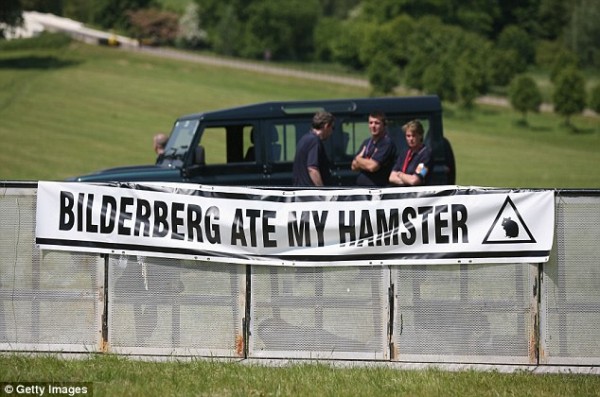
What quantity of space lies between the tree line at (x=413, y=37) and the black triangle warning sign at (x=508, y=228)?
70.5 meters

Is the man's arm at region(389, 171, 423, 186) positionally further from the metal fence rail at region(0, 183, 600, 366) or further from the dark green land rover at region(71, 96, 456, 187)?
the metal fence rail at region(0, 183, 600, 366)

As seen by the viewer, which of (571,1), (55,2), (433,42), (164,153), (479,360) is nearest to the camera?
(479,360)

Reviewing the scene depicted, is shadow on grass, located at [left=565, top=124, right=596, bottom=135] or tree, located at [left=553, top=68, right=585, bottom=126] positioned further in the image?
tree, located at [left=553, top=68, right=585, bottom=126]

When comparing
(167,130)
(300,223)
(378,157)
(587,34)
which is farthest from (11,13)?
(587,34)

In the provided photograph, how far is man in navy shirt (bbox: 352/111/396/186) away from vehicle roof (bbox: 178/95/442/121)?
263 centimetres

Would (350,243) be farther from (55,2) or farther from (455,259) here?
(55,2)

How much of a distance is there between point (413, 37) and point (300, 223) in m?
107

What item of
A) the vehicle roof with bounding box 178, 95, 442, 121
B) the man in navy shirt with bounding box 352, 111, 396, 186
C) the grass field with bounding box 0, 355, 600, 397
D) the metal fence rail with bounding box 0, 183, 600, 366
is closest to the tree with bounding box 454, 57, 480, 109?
the vehicle roof with bounding box 178, 95, 442, 121

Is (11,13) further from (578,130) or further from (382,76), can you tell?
(382,76)

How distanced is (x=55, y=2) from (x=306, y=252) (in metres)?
46.9

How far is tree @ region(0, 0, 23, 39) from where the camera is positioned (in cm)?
4972

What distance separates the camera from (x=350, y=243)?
9336 millimetres

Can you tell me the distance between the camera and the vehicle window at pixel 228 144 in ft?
51.5

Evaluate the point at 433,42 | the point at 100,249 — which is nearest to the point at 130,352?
the point at 100,249
